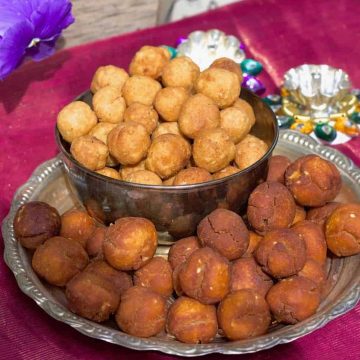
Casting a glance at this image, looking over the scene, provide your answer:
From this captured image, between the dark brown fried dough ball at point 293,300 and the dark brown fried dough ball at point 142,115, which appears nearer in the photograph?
the dark brown fried dough ball at point 293,300

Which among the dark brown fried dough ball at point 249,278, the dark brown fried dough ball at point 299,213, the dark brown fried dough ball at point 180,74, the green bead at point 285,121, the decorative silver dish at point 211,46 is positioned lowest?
the green bead at point 285,121

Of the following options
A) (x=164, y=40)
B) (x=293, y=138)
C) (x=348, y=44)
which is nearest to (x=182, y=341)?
(x=293, y=138)

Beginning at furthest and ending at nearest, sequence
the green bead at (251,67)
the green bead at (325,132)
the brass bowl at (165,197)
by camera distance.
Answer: the green bead at (251,67)
the green bead at (325,132)
the brass bowl at (165,197)

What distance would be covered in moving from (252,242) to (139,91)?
11.8 inches

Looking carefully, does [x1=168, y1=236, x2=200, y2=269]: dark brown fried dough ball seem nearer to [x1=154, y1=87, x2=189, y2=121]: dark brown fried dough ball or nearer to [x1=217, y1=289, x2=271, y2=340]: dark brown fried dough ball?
[x1=217, y1=289, x2=271, y2=340]: dark brown fried dough ball

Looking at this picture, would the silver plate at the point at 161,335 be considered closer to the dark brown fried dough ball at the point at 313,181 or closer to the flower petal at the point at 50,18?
the dark brown fried dough ball at the point at 313,181

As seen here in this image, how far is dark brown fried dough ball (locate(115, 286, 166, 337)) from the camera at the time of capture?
663mm

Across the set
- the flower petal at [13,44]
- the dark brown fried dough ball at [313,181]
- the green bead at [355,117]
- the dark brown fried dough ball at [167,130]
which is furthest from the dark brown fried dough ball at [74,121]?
the green bead at [355,117]

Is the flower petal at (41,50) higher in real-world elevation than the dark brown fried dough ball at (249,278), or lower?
higher

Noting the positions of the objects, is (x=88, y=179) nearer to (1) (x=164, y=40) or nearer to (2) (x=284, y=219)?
(2) (x=284, y=219)

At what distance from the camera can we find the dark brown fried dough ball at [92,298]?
671 millimetres

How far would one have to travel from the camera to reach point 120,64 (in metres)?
1.37

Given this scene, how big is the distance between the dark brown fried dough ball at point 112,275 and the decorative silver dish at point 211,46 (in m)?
0.73

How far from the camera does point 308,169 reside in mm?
812
